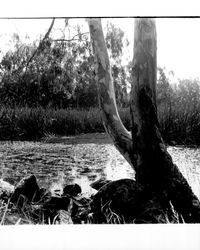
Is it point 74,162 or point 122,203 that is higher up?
point 74,162

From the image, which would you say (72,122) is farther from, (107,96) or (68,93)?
(107,96)

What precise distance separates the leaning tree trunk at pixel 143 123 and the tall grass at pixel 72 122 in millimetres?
68

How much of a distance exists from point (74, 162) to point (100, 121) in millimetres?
354

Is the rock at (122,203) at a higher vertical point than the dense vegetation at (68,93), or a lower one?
lower

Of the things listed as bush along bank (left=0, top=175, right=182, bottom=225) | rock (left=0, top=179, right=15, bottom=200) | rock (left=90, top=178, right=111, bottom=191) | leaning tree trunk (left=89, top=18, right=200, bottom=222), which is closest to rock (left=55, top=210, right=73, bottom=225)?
bush along bank (left=0, top=175, right=182, bottom=225)

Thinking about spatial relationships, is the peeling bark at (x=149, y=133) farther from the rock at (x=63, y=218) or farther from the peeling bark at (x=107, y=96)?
the rock at (x=63, y=218)

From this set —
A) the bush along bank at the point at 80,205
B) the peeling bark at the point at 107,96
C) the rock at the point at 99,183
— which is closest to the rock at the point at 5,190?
the bush along bank at the point at 80,205

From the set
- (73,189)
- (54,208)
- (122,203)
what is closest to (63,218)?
(54,208)

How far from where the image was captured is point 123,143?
119 inches

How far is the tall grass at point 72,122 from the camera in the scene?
300cm

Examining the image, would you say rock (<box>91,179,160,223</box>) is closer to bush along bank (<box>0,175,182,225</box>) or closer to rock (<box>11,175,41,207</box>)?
bush along bank (<box>0,175,182,225</box>)

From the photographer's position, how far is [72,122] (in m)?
3.08

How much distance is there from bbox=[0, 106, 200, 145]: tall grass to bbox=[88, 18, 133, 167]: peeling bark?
0.17 feet

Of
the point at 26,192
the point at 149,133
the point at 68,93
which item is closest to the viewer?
the point at 26,192
